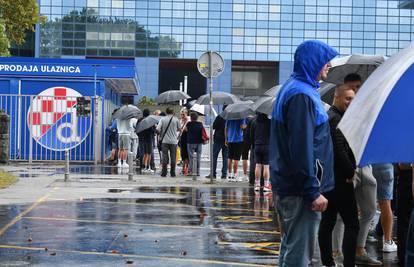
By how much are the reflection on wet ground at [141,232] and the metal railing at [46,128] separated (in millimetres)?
10423

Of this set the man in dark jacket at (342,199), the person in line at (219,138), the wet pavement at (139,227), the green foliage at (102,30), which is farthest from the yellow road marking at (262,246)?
the green foliage at (102,30)

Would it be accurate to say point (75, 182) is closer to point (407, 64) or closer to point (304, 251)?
point (304, 251)

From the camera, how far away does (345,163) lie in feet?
21.6

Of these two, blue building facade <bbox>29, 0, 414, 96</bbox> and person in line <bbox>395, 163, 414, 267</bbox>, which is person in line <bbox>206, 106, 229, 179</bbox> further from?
blue building facade <bbox>29, 0, 414, 96</bbox>

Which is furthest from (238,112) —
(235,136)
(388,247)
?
(388,247)

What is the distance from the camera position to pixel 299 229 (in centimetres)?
470

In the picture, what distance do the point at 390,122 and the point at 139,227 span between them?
6.65 metres

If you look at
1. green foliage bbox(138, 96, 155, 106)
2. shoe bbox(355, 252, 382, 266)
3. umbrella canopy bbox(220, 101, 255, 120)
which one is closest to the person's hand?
shoe bbox(355, 252, 382, 266)

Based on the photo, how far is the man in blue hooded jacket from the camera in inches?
181

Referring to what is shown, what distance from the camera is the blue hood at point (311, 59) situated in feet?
16.0

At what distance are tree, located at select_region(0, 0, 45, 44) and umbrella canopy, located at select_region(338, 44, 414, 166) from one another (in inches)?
600

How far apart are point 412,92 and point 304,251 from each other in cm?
169

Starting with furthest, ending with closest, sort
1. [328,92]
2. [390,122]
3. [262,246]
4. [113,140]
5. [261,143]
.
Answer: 1. [113,140]
2. [261,143]
3. [328,92]
4. [262,246]
5. [390,122]

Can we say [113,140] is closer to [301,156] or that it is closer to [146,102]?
[301,156]
